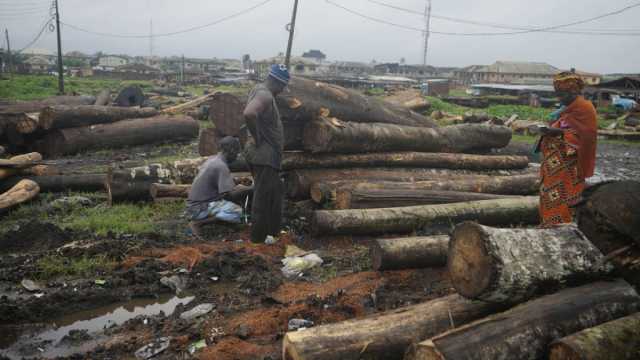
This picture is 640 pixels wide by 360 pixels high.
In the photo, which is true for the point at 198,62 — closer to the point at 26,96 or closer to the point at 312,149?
the point at 26,96

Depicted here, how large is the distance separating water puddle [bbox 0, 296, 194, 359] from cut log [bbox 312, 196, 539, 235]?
6.52 ft

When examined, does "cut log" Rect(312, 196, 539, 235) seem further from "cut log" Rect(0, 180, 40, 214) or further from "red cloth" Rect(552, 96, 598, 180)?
"cut log" Rect(0, 180, 40, 214)

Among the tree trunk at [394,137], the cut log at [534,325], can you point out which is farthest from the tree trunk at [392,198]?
the cut log at [534,325]

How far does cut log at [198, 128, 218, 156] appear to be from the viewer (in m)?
9.30

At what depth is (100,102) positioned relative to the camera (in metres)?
17.8

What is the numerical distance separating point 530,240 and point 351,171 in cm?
463

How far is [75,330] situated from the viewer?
4266 mm

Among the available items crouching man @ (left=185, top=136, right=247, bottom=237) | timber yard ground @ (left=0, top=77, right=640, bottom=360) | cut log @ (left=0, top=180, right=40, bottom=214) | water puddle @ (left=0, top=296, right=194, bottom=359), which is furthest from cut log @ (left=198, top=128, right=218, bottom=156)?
water puddle @ (left=0, top=296, right=194, bottom=359)

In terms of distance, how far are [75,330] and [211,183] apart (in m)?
2.79

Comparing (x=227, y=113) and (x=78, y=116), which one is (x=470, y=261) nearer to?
(x=227, y=113)

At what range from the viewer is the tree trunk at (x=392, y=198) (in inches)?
263

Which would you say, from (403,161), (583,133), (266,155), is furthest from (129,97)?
(583,133)

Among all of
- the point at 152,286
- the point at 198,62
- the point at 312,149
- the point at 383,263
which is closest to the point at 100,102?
the point at 312,149

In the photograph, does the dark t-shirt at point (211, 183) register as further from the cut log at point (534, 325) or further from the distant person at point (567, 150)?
the cut log at point (534, 325)
